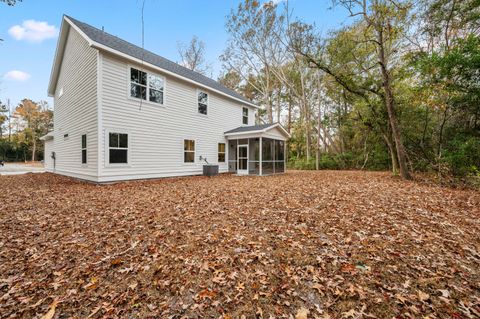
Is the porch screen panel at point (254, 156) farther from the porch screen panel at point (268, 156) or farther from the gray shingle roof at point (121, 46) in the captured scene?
the gray shingle roof at point (121, 46)

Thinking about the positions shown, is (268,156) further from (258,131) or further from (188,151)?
(188,151)

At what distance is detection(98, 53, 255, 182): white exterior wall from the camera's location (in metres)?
8.39

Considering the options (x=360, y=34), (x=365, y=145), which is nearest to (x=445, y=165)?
(x=365, y=145)

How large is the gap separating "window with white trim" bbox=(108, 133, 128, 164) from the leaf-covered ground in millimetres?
3826

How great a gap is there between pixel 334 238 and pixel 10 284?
14.7 feet

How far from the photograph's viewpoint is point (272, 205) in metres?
5.07

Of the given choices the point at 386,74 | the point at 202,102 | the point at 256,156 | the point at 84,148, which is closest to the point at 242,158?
the point at 256,156

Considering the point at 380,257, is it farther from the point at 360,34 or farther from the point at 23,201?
the point at 360,34

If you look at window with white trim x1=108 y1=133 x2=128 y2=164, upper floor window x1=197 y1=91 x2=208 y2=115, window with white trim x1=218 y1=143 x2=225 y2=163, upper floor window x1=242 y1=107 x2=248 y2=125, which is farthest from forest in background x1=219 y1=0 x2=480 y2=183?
window with white trim x1=108 y1=133 x2=128 y2=164

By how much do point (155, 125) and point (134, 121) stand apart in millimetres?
1016

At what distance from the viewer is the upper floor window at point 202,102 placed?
486 inches

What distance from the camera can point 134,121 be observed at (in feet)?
30.1

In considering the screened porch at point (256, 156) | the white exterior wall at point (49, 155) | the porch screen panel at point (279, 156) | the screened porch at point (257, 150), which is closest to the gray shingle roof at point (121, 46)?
the screened porch at point (257, 150)

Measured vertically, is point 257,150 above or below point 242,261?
above
